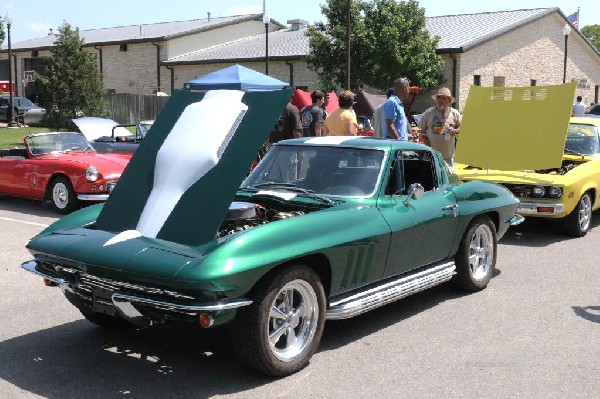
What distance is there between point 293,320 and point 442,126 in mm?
5650

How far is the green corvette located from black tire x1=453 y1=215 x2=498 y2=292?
3.9 inches

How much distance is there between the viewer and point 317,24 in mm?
28234

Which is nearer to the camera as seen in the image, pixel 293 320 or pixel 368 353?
pixel 293 320

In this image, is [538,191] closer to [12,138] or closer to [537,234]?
[537,234]

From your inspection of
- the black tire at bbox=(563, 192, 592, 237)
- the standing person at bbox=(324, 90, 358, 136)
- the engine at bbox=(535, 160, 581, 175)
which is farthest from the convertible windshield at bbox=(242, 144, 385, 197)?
the engine at bbox=(535, 160, 581, 175)

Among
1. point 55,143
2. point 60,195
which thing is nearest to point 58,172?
point 60,195

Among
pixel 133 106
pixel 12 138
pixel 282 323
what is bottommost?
pixel 282 323

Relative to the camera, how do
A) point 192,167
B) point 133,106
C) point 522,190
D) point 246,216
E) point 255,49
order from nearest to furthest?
1. point 192,167
2. point 246,216
3. point 522,190
4. point 133,106
5. point 255,49

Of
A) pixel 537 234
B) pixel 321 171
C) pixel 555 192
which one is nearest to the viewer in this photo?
pixel 321 171

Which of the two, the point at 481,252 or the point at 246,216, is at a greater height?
the point at 246,216

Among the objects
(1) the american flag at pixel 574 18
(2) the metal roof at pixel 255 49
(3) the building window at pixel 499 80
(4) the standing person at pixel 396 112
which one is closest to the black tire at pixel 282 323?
(4) the standing person at pixel 396 112

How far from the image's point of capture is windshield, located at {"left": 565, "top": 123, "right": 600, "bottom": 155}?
9.74 meters

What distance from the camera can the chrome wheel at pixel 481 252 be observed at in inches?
243

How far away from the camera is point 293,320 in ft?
13.9
